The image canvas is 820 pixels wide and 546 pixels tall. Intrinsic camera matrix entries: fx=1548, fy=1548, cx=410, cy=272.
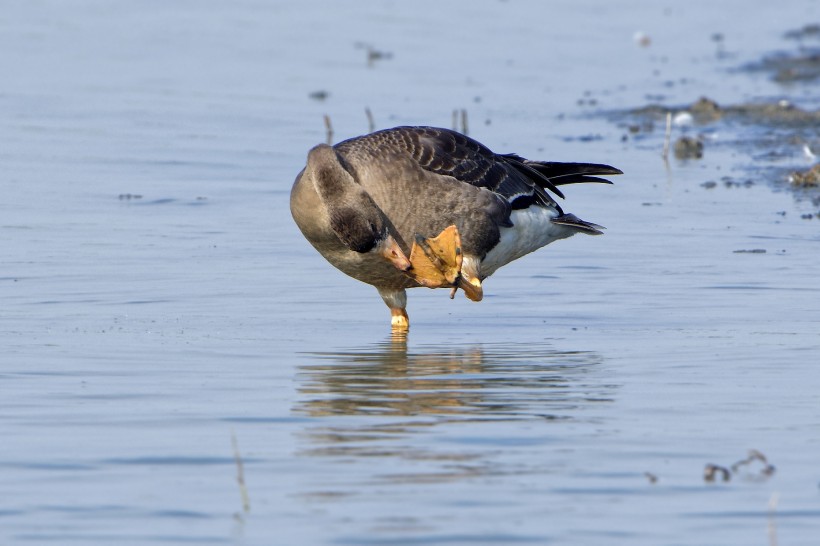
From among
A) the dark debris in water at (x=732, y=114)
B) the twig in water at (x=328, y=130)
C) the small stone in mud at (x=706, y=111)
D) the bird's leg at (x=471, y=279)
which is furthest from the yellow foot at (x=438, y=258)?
the small stone in mud at (x=706, y=111)

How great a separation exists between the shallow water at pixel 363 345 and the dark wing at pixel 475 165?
0.64 metres

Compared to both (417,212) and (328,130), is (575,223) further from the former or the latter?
(328,130)

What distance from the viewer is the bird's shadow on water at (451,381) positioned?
6.64 m

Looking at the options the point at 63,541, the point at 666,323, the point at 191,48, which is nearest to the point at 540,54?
the point at 191,48

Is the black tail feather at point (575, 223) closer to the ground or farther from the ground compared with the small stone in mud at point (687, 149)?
farther from the ground

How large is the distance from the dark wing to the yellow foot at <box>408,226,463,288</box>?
1.94 ft

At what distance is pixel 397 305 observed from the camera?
29.1ft

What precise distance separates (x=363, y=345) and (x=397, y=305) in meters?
0.67

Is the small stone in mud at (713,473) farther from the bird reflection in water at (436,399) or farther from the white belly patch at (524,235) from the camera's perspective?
the white belly patch at (524,235)

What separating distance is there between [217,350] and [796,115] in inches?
A: 398

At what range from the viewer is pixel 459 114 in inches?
656

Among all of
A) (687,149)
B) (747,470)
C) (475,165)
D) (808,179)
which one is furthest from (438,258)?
(687,149)

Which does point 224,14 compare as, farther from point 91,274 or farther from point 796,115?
point 91,274

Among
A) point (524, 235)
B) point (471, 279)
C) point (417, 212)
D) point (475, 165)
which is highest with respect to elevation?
point (475, 165)
